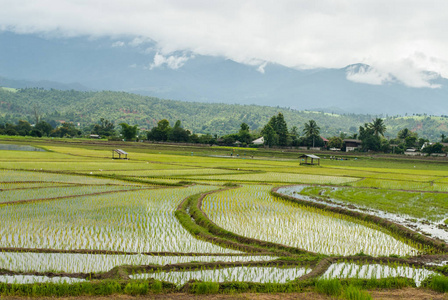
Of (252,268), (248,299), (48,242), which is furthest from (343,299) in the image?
(48,242)

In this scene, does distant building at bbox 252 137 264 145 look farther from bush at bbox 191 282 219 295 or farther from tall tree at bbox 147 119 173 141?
bush at bbox 191 282 219 295

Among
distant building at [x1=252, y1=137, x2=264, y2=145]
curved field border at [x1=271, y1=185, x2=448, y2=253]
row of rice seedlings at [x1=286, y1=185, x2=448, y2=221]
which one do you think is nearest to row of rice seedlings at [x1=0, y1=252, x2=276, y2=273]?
curved field border at [x1=271, y1=185, x2=448, y2=253]

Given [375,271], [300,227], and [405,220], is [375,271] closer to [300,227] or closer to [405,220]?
[300,227]

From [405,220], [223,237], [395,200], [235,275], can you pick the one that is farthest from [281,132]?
[235,275]

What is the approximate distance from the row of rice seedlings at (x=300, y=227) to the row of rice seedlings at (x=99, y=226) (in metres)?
1.69

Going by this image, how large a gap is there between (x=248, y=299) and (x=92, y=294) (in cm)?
265

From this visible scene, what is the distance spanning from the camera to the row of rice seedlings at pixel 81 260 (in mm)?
7645

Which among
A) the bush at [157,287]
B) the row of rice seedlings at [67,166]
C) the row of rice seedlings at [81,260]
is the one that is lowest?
the row of rice seedlings at [67,166]

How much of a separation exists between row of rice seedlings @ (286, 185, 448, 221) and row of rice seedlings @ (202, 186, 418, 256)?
2.85 m

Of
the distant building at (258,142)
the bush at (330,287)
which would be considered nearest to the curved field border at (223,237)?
the bush at (330,287)

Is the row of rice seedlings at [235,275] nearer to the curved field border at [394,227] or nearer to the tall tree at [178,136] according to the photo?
the curved field border at [394,227]

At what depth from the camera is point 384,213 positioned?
48.0ft

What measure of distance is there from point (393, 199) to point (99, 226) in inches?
548

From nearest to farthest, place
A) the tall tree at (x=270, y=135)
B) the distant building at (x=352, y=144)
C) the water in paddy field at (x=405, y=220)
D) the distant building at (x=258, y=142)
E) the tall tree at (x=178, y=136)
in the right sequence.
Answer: the water in paddy field at (x=405, y=220) → the tall tree at (x=270, y=135) → the tall tree at (x=178, y=136) → the distant building at (x=352, y=144) → the distant building at (x=258, y=142)
